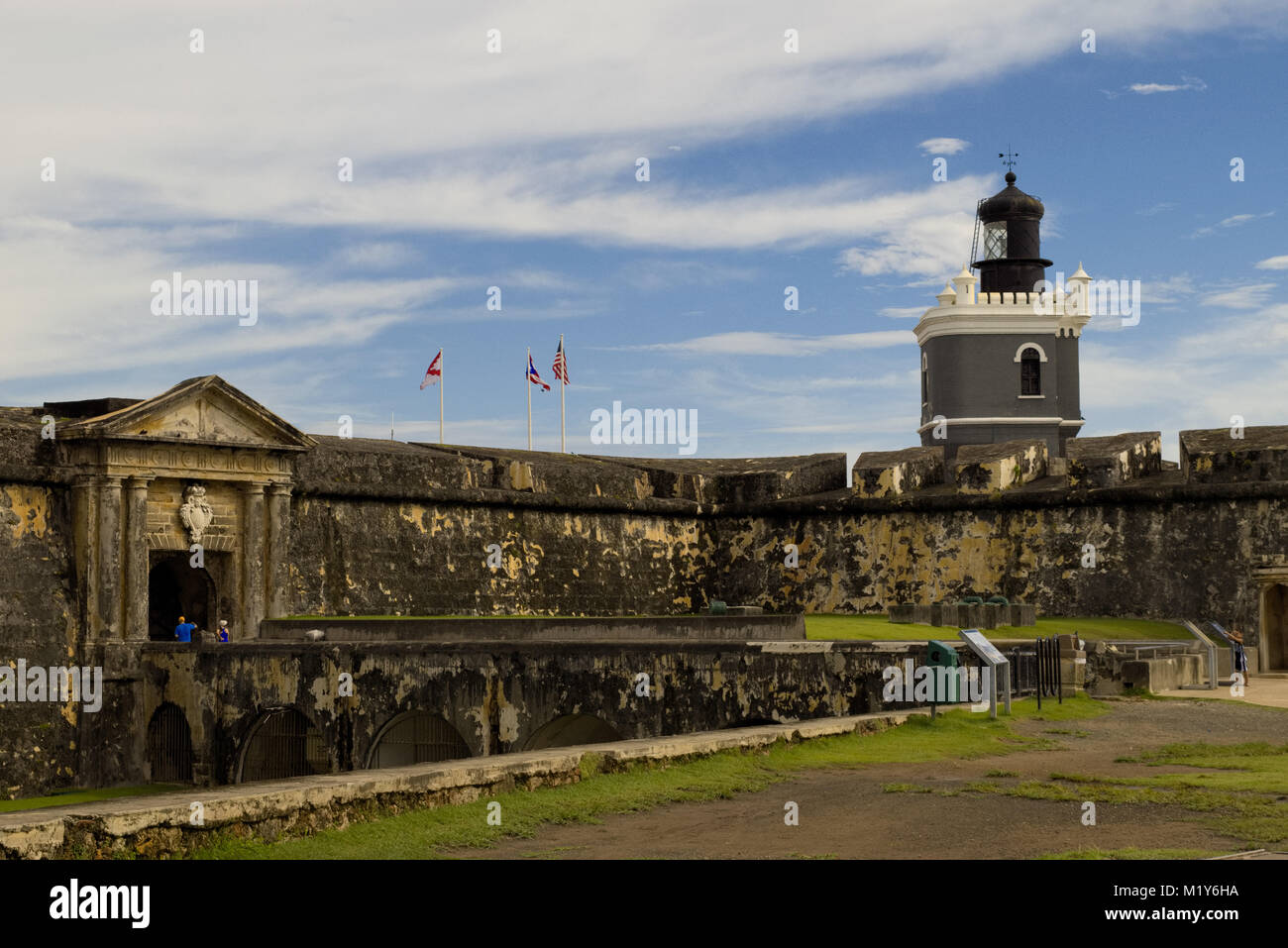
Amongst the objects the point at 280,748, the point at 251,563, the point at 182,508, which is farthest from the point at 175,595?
the point at 280,748

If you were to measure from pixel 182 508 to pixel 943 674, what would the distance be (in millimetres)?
12794

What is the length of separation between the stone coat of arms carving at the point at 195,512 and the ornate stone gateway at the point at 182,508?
0.01 meters

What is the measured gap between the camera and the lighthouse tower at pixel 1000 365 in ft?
146

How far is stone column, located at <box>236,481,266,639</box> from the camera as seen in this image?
76.1ft

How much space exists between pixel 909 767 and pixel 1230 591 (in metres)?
16.2

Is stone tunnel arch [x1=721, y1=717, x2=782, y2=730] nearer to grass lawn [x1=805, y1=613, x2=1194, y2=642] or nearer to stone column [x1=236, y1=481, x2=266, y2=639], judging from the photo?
grass lawn [x1=805, y1=613, x2=1194, y2=642]

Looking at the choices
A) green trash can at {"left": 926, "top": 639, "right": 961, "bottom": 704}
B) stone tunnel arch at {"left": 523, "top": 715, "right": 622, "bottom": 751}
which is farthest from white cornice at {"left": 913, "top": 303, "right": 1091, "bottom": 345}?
green trash can at {"left": 926, "top": 639, "right": 961, "bottom": 704}

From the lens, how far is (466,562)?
25.9 m

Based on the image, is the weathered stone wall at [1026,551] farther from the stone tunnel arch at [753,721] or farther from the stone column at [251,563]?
the stone tunnel arch at [753,721]

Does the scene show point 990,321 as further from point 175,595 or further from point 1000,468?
point 175,595

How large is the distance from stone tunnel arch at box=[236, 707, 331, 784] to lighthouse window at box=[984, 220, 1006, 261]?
3249 cm

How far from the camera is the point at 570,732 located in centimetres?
1825

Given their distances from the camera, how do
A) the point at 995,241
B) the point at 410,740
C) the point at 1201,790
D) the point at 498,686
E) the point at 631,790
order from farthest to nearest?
1. the point at 995,241
2. the point at 410,740
3. the point at 498,686
4. the point at 1201,790
5. the point at 631,790
